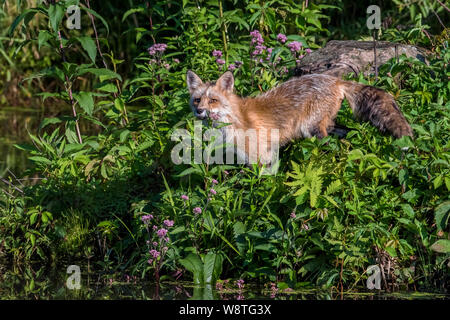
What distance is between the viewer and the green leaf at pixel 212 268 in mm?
5160

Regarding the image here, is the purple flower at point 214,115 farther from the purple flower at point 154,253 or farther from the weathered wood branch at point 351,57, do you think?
the weathered wood branch at point 351,57

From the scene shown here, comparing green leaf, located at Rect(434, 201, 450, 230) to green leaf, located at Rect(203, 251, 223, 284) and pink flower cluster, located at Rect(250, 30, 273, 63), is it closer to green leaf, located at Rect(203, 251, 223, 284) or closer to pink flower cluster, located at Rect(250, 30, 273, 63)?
green leaf, located at Rect(203, 251, 223, 284)

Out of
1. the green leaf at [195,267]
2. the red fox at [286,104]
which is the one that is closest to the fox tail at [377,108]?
the red fox at [286,104]

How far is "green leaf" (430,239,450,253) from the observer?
4.93m

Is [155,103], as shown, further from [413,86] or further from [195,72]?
[413,86]

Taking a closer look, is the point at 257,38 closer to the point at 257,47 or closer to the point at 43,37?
the point at 257,47

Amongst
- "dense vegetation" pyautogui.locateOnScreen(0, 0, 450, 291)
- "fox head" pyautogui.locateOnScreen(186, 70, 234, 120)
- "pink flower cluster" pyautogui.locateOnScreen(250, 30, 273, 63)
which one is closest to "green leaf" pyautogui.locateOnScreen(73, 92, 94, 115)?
"dense vegetation" pyautogui.locateOnScreen(0, 0, 450, 291)

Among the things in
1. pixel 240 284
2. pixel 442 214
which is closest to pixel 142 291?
pixel 240 284

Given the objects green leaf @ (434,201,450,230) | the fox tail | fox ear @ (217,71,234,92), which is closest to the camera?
green leaf @ (434,201,450,230)

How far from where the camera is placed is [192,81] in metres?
6.47

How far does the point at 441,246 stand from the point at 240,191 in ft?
5.17

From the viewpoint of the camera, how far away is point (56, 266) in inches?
231

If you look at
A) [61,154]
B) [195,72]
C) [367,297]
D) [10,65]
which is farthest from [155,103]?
[10,65]

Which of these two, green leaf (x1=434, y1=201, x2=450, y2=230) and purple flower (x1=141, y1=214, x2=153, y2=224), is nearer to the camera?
green leaf (x1=434, y1=201, x2=450, y2=230)
